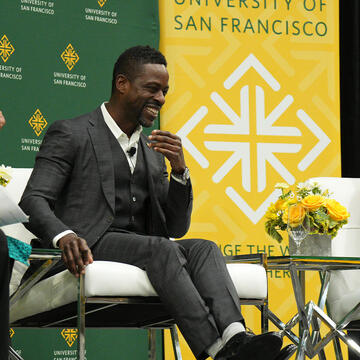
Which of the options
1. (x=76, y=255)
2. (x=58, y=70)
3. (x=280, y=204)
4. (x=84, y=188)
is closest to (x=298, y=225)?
(x=280, y=204)

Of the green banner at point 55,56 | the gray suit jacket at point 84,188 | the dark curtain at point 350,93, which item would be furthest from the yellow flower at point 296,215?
the dark curtain at point 350,93

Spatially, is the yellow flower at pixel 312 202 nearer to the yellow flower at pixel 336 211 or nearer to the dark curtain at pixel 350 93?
the yellow flower at pixel 336 211

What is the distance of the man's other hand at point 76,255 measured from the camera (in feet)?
9.89

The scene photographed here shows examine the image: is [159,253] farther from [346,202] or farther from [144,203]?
[346,202]

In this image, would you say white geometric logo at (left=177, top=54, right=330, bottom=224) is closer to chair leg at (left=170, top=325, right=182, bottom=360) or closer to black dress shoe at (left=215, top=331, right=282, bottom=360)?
chair leg at (left=170, top=325, right=182, bottom=360)

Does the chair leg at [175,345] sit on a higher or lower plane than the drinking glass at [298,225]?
lower

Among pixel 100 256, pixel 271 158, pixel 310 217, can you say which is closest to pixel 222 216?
pixel 271 158

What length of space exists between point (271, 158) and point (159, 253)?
2.32 meters

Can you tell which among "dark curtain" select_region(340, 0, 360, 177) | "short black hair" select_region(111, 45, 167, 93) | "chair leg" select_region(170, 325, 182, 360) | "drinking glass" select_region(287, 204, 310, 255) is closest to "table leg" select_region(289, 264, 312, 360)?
"drinking glass" select_region(287, 204, 310, 255)

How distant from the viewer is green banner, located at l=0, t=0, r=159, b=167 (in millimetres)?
4672

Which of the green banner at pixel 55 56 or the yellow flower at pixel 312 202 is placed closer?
the yellow flower at pixel 312 202

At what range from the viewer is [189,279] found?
9.85ft

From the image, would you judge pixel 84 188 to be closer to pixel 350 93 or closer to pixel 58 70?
pixel 58 70

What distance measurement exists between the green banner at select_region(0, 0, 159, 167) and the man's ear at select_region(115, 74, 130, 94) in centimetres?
123
